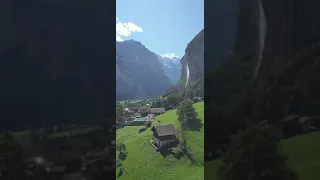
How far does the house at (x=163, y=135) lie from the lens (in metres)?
4.54

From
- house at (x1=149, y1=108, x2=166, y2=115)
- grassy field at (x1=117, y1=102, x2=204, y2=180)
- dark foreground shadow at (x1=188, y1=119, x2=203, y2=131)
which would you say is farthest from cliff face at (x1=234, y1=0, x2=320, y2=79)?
house at (x1=149, y1=108, x2=166, y2=115)

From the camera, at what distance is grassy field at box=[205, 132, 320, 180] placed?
2.98m

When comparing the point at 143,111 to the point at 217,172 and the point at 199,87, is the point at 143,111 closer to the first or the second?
the point at 199,87

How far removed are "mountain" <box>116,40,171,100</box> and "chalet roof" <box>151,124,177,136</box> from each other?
0.68m

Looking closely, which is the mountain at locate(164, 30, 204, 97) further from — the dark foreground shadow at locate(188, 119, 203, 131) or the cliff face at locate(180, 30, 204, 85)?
the dark foreground shadow at locate(188, 119, 203, 131)

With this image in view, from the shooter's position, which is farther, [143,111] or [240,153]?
[143,111]

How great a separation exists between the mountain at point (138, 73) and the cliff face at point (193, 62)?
413mm

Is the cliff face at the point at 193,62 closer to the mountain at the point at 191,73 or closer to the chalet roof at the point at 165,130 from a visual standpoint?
the mountain at the point at 191,73
